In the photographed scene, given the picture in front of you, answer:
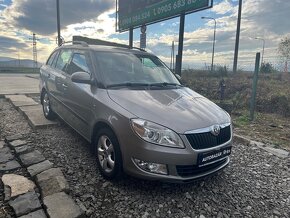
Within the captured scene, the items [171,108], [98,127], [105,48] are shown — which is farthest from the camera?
[105,48]

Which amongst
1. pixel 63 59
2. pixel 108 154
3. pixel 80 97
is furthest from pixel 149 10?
pixel 108 154

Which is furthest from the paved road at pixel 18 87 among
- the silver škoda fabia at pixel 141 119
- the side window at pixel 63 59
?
the silver škoda fabia at pixel 141 119

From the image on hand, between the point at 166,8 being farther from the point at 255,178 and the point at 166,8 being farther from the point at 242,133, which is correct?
the point at 255,178

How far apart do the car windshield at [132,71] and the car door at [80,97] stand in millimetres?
259

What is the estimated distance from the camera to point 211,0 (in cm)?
913

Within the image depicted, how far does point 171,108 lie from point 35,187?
6.41 ft

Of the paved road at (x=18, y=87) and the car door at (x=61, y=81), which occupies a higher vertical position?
the car door at (x=61, y=81)

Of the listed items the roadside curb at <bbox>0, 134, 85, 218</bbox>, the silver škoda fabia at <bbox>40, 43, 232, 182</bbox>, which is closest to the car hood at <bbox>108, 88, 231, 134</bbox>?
the silver škoda fabia at <bbox>40, 43, 232, 182</bbox>

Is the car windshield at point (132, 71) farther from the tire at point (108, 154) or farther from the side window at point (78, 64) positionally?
the tire at point (108, 154)

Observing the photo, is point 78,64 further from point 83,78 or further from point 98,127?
point 98,127

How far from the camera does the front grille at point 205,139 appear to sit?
282cm

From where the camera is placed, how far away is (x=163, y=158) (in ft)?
9.04

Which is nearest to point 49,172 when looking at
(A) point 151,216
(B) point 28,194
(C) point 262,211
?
(B) point 28,194

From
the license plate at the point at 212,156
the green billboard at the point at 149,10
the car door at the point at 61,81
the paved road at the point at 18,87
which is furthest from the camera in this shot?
the paved road at the point at 18,87
